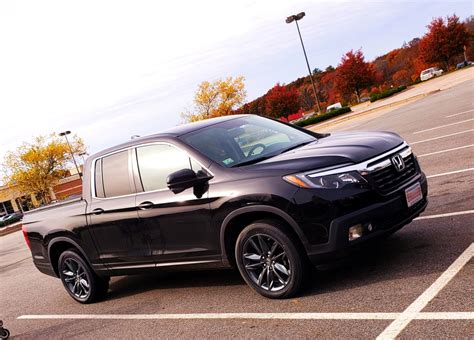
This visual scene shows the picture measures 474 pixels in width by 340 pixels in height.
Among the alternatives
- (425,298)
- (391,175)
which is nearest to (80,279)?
(391,175)

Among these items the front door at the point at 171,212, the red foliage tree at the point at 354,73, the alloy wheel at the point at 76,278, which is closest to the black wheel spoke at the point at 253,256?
the front door at the point at 171,212

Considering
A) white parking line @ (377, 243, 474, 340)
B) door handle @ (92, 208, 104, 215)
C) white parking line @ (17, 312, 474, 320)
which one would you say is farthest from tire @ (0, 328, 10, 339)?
white parking line @ (377, 243, 474, 340)

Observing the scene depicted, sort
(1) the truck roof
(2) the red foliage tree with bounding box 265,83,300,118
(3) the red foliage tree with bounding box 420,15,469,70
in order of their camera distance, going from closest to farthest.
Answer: (1) the truck roof → (3) the red foliage tree with bounding box 420,15,469,70 → (2) the red foliage tree with bounding box 265,83,300,118

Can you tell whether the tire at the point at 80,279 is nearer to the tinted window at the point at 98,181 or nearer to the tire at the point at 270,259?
the tinted window at the point at 98,181

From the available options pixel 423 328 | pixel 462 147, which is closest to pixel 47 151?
pixel 462 147

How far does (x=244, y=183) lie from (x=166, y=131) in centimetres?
157

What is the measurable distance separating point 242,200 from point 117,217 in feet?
6.08

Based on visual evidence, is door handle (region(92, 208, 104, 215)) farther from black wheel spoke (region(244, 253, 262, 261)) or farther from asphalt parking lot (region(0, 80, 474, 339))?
black wheel spoke (region(244, 253, 262, 261))

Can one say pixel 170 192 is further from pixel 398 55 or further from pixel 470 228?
pixel 398 55

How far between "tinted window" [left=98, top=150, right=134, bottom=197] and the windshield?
2.98ft

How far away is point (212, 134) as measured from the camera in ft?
18.4

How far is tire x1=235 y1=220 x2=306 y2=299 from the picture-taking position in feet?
15.1

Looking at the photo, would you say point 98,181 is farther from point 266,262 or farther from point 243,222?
point 266,262

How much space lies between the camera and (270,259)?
4.76 m
